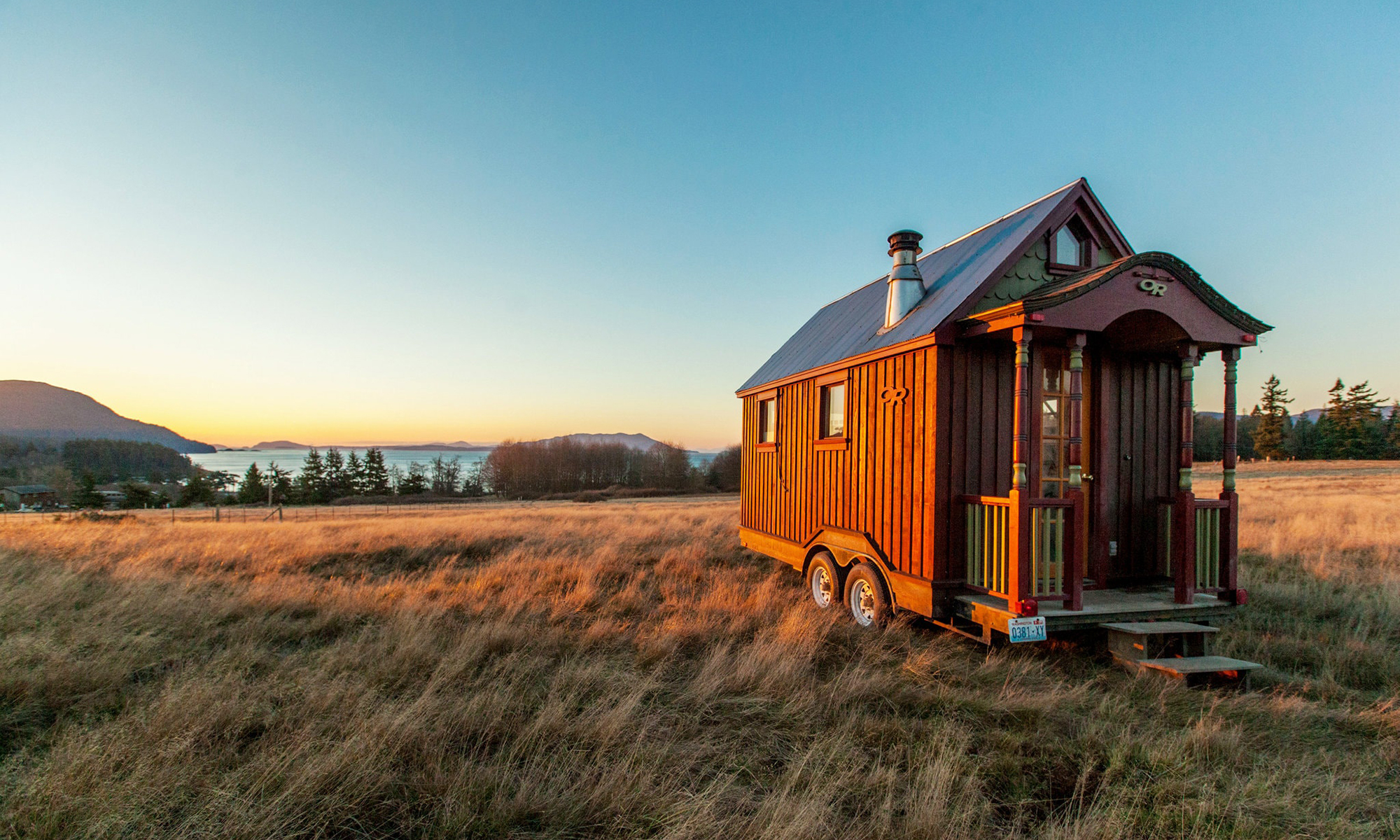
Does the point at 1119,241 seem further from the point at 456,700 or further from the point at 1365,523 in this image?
the point at 1365,523

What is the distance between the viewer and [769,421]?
33.9ft

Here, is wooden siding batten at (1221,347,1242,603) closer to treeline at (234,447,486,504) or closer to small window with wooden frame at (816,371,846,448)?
small window with wooden frame at (816,371,846,448)

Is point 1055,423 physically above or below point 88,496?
above

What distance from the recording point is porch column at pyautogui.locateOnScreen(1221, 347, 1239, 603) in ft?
19.5

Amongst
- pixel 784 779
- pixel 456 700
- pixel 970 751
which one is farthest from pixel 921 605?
pixel 456 700

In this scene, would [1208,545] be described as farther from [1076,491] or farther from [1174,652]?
[1076,491]

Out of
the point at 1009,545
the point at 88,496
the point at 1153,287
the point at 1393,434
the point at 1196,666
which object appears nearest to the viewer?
the point at 1196,666

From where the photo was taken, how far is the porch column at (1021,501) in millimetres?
5129

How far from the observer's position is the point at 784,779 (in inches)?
136

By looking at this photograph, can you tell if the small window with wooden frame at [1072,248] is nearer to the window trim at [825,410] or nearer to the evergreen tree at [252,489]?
the window trim at [825,410]

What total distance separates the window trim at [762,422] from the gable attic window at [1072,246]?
4.33 meters

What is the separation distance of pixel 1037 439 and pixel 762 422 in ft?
16.9

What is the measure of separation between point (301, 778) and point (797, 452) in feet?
22.9

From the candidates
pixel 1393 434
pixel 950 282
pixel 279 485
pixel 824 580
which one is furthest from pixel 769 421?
pixel 1393 434
